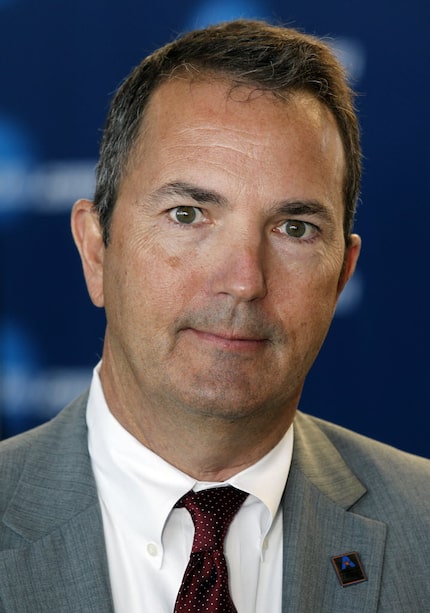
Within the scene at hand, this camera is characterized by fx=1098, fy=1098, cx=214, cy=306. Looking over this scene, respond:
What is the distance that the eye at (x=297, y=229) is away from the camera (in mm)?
2170

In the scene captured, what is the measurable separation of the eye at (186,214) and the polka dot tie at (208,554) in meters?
0.54

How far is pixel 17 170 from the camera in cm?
357

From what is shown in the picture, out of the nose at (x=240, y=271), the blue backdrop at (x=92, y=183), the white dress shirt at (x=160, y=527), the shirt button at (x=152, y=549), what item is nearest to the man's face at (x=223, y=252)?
the nose at (x=240, y=271)

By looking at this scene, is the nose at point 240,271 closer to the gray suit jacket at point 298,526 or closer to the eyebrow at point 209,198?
the eyebrow at point 209,198

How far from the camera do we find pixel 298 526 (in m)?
2.25

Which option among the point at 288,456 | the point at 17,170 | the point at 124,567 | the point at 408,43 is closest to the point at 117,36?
the point at 17,170

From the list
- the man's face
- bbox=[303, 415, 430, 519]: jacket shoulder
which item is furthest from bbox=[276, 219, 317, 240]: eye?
bbox=[303, 415, 430, 519]: jacket shoulder

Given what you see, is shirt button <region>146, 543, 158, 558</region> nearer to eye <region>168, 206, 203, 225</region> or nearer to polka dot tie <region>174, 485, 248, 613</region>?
polka dot tie <region>174, 485, 248, 613</region>

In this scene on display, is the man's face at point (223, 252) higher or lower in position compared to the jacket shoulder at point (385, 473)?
higher

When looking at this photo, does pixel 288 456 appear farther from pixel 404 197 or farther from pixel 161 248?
pixel 404 197

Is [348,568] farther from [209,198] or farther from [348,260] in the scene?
[209,198]

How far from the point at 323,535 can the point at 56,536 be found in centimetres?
56

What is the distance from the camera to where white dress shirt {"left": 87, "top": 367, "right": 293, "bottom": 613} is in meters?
2.12

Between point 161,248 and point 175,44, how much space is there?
1.55 ft
